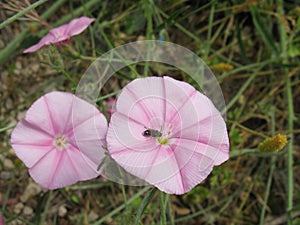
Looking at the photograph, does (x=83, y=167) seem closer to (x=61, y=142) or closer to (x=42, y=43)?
(x=61, y=142)

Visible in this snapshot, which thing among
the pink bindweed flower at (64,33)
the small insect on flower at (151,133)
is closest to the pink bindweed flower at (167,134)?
the small insect on flower at (151,133)

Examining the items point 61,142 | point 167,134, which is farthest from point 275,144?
point 61,142

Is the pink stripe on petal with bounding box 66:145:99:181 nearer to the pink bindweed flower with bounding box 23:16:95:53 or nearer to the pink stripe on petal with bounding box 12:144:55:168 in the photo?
the pink stripe on petal with bounding box 12:144:55:168

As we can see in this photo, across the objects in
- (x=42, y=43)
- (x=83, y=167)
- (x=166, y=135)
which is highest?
(x=42, y=43)

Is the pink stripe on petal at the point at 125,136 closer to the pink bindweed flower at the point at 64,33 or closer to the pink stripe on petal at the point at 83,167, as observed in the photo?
the pink stripe on petal at the point at 83,167

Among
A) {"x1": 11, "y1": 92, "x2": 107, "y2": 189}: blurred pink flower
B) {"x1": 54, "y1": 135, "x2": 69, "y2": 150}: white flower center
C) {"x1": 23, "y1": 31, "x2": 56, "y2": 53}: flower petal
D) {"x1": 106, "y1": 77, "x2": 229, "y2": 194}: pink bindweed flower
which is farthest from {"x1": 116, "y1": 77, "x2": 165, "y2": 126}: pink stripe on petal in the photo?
{"x1": 23, "y1": 31, "x2": 56, "y2": 53}: flower petal

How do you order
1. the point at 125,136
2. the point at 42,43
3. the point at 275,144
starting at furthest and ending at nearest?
the point at 42,43 → the point at 275,144 → the point at 125,136

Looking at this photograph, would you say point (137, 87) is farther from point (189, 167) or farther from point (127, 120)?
point (189, 167)
